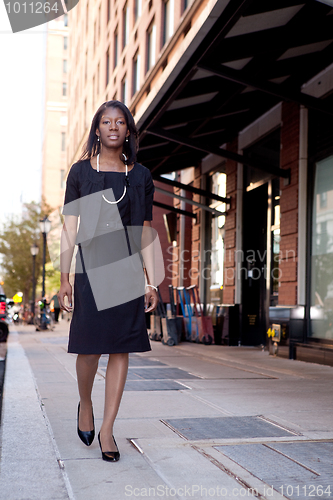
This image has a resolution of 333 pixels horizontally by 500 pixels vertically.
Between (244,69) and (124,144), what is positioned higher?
(244,69)

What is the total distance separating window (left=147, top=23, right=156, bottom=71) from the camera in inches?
801

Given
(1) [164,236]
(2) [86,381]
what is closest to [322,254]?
(2) [86,381]

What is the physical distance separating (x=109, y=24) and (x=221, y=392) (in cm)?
2632

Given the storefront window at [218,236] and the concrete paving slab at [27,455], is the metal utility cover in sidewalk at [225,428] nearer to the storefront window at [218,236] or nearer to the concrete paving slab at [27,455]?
the concrete paving slab at [27,455]

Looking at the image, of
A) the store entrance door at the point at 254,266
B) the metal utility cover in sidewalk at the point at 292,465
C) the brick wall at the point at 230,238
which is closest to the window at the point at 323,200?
the store entrance door at the point at 254,266

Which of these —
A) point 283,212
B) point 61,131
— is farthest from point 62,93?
point 283,212

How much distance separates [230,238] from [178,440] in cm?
1129

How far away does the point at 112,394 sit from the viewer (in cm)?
346

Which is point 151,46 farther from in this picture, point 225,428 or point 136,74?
point 225,428

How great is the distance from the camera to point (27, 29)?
8.45 metres

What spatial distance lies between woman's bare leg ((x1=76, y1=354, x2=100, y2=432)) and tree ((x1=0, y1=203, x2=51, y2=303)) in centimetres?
4436

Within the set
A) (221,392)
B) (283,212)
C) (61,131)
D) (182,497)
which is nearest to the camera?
(182,497)

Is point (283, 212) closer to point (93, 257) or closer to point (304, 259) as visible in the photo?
point (304, 259)

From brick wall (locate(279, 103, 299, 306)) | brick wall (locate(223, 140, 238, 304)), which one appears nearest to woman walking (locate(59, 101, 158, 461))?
brick wall (locate(279, 103, 299, 306))
